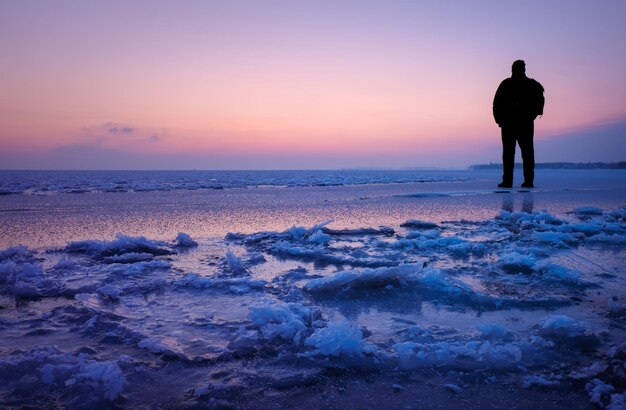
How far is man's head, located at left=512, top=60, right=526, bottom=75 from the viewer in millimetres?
10690

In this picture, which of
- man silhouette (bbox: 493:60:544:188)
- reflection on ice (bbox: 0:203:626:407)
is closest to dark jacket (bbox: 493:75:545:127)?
man silhouette (bbox: 493:60:544:188)

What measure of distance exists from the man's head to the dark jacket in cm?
11

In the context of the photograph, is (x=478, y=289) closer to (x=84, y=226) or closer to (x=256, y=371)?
(x=256, y=371)

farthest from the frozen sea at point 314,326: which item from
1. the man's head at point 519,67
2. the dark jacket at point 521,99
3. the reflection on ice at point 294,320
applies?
the man's head at point 519,67

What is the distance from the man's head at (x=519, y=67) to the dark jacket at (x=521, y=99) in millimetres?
105

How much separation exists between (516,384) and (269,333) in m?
0.99

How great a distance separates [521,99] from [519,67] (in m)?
0.85

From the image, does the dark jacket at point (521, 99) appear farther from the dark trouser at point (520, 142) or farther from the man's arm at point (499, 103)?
the dark trouser at point (520, 142)

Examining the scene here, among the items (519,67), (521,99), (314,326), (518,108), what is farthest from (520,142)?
(314,326)

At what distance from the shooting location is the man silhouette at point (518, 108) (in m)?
10.9

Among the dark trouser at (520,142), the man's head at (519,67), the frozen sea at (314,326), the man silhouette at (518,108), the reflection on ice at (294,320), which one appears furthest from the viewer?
the dark trouser at (520,142)

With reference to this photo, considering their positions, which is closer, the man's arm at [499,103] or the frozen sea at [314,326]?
the frozen sea at [314,326]

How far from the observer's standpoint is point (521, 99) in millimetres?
10922

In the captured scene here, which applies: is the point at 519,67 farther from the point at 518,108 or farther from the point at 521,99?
the point at 518,108
